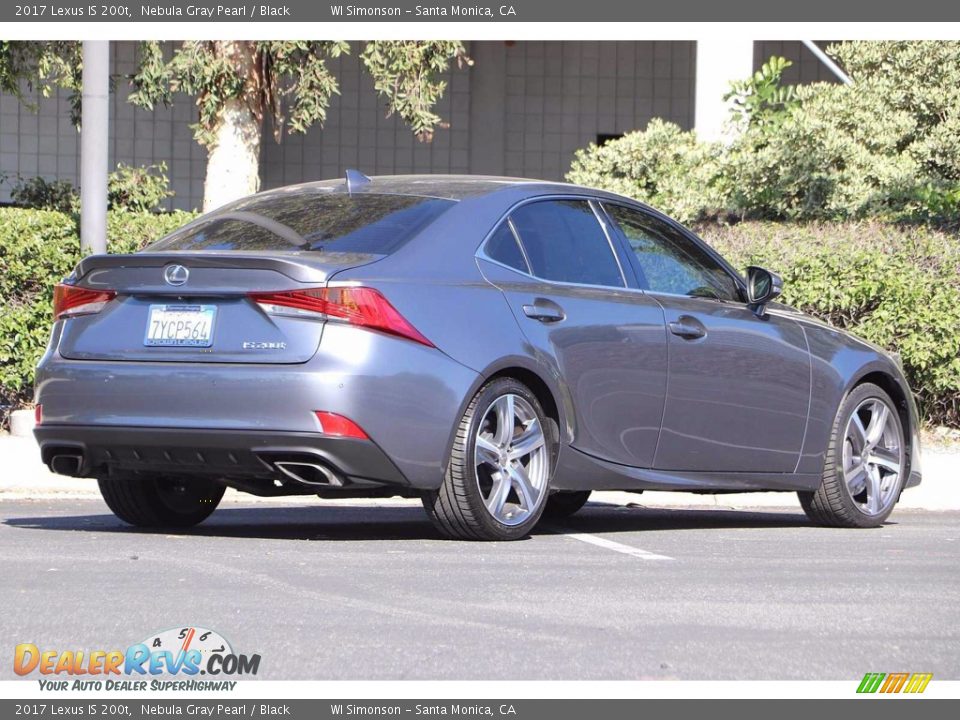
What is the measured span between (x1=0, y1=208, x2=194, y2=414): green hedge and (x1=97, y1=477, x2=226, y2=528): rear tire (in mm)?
4115

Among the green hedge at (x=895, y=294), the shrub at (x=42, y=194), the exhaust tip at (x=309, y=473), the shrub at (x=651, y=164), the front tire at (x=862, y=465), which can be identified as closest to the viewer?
the exhaust tip at (x=309, y=473)

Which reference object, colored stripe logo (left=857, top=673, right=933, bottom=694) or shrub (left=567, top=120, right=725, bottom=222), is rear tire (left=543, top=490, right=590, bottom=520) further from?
shrub (left=567, top=120, right=725, bottom=222)

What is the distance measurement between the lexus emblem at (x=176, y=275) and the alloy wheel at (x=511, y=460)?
1264mm

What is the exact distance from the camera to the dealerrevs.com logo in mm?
4340

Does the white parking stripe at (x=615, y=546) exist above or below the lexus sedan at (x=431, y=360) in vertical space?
below

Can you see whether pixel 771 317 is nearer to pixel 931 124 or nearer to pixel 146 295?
pixel 146 295

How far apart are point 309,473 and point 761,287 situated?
8.60 feet

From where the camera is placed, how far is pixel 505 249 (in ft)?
23.3

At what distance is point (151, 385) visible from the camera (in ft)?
21.5

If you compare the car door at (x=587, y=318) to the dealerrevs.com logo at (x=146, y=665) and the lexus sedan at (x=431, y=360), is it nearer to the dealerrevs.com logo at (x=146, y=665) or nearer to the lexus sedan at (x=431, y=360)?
the lexus sedan at (x=431, y=360)

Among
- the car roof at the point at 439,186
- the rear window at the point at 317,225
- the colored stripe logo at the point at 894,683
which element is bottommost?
the colored stripe logo at the point at 894,683

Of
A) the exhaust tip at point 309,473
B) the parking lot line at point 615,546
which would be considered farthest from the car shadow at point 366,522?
the exhaust tip at point 309,473

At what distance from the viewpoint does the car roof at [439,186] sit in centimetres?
723

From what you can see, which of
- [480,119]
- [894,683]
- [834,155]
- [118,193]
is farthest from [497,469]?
[480,119]
